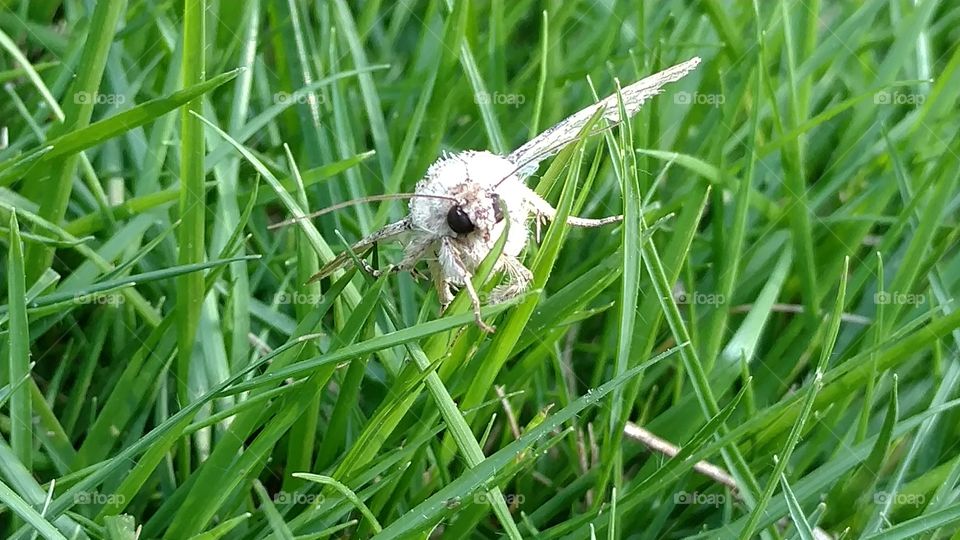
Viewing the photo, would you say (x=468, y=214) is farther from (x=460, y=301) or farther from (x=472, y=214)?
(x=460, y=301)

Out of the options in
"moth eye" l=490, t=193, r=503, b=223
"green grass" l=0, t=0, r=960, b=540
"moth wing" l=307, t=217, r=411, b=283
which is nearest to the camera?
"green grass" l=0, t=0, r=960, b=540

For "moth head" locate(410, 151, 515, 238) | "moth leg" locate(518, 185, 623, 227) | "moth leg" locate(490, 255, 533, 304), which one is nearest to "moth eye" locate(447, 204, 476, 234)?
"moth head" locate(410, 151, 515, 238)

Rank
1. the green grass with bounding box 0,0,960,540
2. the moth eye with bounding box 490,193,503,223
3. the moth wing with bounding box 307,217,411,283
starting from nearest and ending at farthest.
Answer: the green grass with bounding box 0,0,960,540 → the moth wing with bounding box 307,217,411,283 → the moth eye with bounding box 490,193,503,223

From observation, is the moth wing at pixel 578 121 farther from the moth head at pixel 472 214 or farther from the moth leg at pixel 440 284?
the moth leg at pixel 440 284

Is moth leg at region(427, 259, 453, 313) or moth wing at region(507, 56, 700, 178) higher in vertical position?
moth wing at region(507, 56, 700, 178)

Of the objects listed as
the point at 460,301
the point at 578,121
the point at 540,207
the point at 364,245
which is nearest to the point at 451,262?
the point at 460,301

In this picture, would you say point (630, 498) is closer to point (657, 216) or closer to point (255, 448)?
point (255, 448)

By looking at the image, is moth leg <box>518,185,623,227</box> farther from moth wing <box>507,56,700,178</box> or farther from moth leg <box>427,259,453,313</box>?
moth leg <box>427,259,453,313</box>
